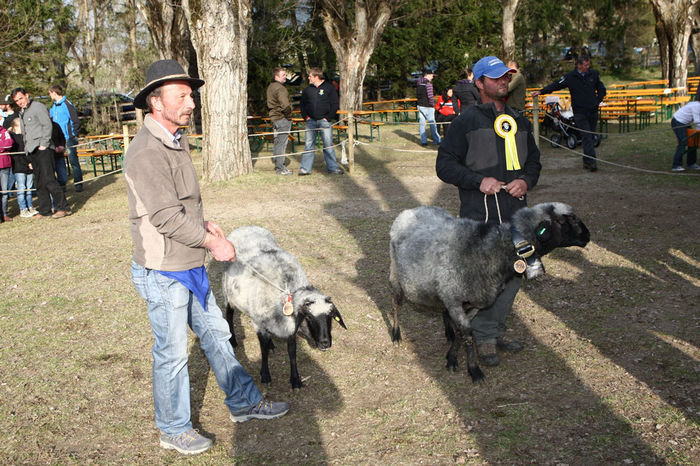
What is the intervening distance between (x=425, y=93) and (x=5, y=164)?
10.1m

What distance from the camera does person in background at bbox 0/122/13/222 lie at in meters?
10.3

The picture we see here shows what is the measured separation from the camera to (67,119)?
12820 mm

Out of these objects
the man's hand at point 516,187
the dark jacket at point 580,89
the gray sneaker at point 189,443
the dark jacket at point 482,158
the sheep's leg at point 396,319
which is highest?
the dark jacket at point 580,89

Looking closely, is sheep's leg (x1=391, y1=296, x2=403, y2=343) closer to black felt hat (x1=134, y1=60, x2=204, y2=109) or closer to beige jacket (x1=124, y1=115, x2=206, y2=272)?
beige jacket (x1=124, y1=115, x2=206, y2=272)

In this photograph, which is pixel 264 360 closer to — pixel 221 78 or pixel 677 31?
pixel 221 78

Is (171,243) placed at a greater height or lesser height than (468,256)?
greater

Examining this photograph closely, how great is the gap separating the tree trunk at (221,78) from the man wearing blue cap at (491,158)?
831 cm

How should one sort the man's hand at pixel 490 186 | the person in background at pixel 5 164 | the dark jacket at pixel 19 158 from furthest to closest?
1. the dark jacket at pixel 19 158
2. the person in background at pixel 5 164
3. the man's hand at pixel 490 186

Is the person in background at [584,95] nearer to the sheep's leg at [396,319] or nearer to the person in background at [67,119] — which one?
the sheep's leg at [396,319]

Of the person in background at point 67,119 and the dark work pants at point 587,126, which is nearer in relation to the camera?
the dark work pants at point 587,126

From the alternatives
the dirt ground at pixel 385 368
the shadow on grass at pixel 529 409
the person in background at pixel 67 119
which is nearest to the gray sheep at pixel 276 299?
the dirt ground at pixel 385 368

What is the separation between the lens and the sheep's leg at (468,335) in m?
4.41

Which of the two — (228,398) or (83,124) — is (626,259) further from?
(83,124)

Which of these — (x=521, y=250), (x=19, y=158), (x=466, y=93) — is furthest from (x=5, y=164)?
(x=521, y=250)
